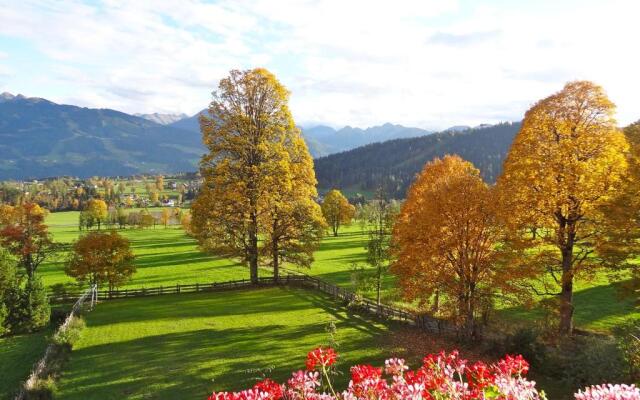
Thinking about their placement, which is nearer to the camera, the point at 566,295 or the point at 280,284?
the point at 566,295

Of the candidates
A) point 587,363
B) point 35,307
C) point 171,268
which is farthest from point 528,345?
point 171,268

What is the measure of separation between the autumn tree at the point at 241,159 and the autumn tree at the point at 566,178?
20145 mm

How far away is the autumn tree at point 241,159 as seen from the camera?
121 ft

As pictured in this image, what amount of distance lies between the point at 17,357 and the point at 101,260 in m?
17.0

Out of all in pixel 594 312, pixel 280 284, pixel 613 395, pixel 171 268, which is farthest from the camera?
pixel 171 268

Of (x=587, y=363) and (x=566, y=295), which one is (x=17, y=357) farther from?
(x=566, y=295)

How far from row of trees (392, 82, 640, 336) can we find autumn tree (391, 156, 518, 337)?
2.3 inches

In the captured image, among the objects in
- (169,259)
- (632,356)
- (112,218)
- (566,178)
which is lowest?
(169,259)

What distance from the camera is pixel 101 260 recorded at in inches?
1799

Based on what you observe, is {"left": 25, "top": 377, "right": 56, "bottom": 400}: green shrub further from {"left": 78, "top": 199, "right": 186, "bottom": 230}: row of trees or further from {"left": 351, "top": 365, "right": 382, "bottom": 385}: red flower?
{"left": 78, "top": 199, "right": 186, "bottom": 230}: row of trees

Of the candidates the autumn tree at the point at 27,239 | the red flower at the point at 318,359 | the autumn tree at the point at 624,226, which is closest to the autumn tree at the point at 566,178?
the autumn tree at the point at 624,226

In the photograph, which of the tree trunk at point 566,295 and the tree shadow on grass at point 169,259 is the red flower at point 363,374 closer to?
the tree trunk at point 566,295

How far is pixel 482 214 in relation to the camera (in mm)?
23734

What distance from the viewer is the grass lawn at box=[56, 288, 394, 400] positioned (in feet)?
68.1
